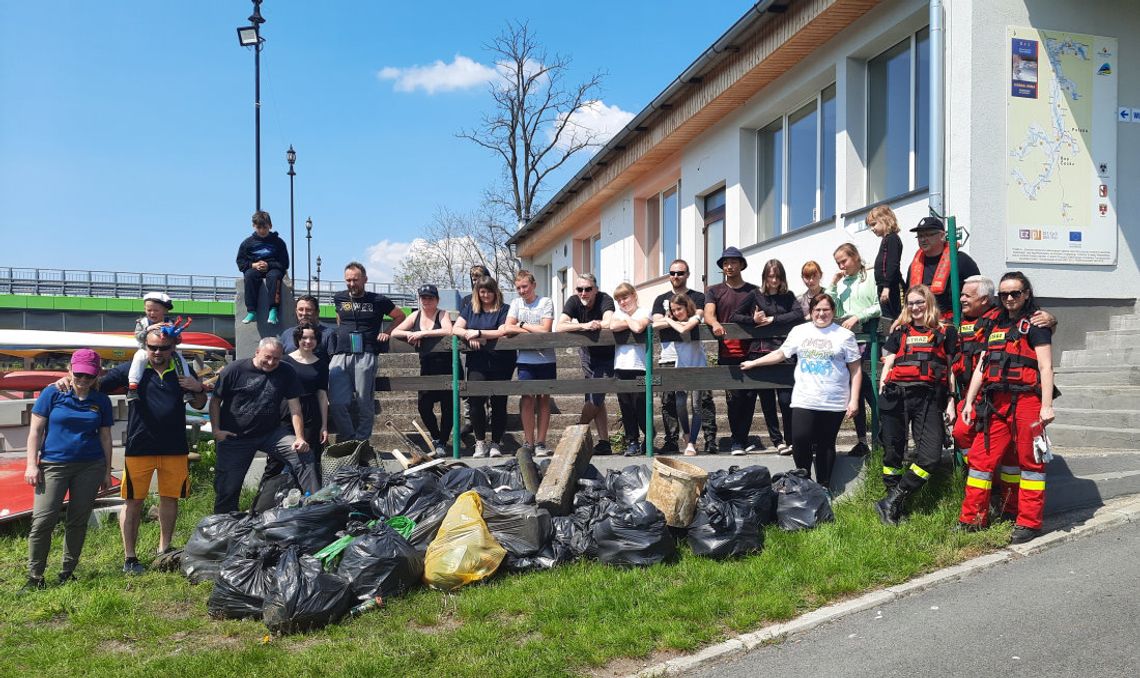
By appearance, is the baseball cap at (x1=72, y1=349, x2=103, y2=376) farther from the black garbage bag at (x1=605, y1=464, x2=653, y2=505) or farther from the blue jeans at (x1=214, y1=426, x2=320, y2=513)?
the black garbage bag at (x1=605, y1=464, x2=653, y2=505)

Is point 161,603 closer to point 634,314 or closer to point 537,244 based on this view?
point 634,314

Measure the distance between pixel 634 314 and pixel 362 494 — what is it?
285cm

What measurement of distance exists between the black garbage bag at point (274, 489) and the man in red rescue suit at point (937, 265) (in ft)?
17.5

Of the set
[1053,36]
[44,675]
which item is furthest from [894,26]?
[44,675]

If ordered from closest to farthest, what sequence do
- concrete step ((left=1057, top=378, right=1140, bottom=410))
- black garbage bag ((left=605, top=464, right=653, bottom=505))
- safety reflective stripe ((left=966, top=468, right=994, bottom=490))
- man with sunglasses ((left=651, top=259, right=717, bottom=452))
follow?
safety reflective stripe ((left=966, top=468, right=994, bottom=490)) → black garbage bag ((left=605, top=464, right=653, bottom=505)) → concrete step ((left=1057, top=378, right=1140, bottom=410)) → man with sunglasses ((left=651, top=259, right=717, bottom=452))

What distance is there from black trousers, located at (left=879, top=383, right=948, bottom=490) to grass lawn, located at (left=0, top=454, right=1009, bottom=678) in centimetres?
31

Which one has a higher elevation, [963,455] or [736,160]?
[736,160]

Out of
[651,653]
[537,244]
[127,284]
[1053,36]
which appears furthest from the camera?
[127,284]

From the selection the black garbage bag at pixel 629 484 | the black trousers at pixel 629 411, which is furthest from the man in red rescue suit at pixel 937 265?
the black garbage bag at pixel 629 484

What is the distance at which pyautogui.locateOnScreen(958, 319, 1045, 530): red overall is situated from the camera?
16.9ft

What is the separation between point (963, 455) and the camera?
5949 millimetres

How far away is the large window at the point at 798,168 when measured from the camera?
1090 centimetres

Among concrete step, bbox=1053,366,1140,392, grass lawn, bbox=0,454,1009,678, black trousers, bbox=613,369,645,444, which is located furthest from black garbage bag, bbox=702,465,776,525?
concrete step, bbox=1053,366,1140,392

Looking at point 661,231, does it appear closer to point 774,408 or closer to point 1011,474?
point 774,408
